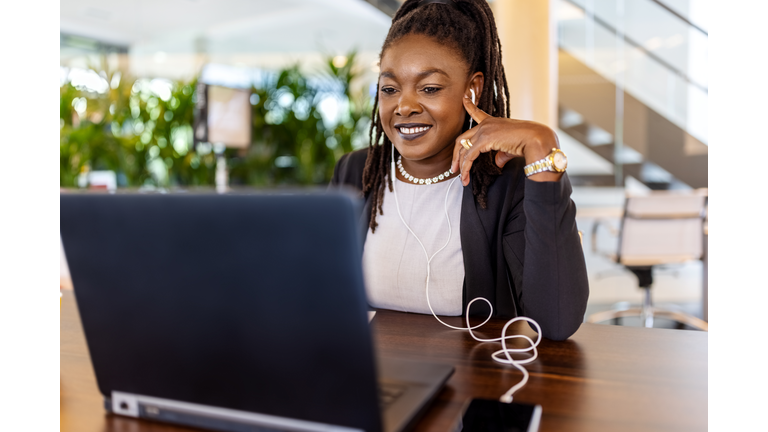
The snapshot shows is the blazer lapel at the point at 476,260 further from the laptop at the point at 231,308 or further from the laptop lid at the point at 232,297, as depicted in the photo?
the laptop lid at the point at 232,297

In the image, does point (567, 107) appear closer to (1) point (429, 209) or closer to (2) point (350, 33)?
(2) point (350, 33)

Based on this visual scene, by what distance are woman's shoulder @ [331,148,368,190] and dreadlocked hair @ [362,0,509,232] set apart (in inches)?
4.7

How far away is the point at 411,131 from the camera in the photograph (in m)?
1.35

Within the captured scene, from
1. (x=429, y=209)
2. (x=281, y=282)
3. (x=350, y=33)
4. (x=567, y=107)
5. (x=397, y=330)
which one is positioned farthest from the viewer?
(x=350, y=33)

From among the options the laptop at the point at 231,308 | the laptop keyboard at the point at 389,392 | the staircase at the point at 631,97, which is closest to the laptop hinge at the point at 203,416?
the laptop at the point at 231,308

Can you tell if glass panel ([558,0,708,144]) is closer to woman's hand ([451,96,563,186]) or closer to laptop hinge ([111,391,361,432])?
woman's hand ([451,96,563,186])

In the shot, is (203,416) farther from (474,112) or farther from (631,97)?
(631,97)

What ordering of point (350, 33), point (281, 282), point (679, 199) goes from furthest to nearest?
point (350, 33)
point (679, 199)
point (281, 282)

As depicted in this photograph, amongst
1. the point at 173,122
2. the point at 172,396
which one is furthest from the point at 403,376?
the point at 173,122

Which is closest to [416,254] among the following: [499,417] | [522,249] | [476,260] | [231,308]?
[476,260]

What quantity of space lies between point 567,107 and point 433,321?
492 cm

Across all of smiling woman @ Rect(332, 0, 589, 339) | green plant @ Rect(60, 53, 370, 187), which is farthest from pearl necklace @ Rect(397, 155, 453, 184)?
green plant @ Rect(60, 53, 370, 187)

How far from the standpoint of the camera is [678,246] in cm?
335

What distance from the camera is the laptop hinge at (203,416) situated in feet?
1.78
